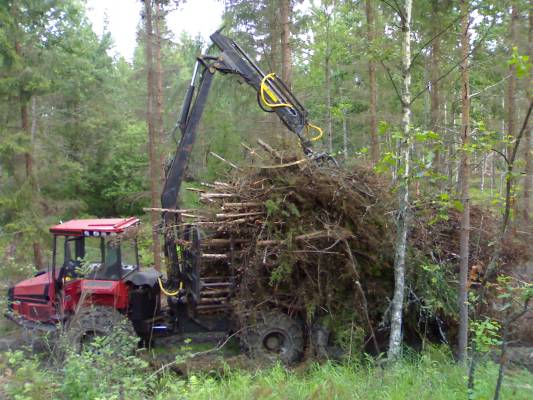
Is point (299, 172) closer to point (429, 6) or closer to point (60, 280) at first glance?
point (429, 6)

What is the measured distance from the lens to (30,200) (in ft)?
43.6

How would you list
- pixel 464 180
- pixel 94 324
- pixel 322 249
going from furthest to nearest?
1. pixel 94 324
2. pixel 322 249
3. pixel 464 180

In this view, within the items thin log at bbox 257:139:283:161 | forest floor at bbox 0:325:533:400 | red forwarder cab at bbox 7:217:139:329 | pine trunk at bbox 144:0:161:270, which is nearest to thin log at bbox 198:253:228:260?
red forwarder cab at bbox 7:217:139:329

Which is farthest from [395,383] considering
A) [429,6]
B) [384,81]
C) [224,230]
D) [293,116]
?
[384,81]

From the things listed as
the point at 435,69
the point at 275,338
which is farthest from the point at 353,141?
the point at 275,338

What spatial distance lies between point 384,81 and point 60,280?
14607 mm

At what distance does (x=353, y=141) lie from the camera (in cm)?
2750

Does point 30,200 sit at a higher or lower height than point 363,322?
higher

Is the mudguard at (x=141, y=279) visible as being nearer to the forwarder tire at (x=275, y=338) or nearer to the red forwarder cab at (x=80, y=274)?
the red forwarder cab at (x=80, y=274)

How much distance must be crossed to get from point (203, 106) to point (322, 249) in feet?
11.0

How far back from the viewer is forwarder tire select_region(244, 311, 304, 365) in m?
7.93

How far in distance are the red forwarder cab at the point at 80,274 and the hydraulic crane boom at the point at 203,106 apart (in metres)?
0.75

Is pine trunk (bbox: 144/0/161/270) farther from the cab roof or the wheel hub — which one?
the wheel hub

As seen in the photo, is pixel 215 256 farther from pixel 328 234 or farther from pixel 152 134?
pixel 152 134
